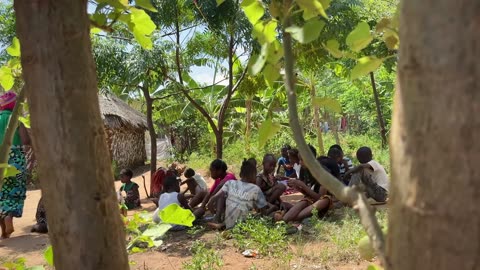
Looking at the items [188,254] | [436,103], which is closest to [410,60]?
[436,103]

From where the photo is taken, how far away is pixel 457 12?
1.51 ft

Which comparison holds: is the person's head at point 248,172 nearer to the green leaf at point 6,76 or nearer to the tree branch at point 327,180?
the green leaf at point 6,76

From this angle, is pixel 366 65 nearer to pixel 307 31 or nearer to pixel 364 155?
pixel 307 31

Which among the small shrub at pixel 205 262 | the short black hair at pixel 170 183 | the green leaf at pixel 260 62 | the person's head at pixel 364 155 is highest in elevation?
the green leaf at pixel 260 62

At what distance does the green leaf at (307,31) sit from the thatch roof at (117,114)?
1329 centimetres

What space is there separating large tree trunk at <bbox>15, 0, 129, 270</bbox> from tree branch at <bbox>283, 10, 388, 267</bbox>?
43 centimetres

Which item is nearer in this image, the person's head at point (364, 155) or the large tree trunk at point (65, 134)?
the large tree trunk at point (65, 134)

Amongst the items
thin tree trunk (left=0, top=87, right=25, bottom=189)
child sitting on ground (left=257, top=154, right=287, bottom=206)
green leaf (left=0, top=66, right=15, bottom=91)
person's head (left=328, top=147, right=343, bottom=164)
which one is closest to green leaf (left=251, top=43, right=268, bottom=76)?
thin tree trunk (left=0, top=87, right=25, bottom=189)

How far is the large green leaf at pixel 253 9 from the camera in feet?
2.95

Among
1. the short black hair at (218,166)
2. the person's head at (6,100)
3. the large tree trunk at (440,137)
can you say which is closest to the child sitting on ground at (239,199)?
the short black hair at (218,166)

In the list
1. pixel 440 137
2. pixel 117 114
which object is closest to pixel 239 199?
pixel 440 137

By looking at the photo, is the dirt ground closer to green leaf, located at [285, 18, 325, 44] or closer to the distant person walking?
the distant person walking

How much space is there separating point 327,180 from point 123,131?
15868 millimetres

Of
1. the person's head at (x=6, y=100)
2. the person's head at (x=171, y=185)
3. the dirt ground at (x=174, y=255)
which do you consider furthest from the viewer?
the person's head at (x=171, y=185)
